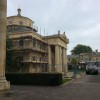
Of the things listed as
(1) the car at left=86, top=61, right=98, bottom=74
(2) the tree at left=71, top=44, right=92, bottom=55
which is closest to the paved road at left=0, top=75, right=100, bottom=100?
(1) the car at left=86, top=61, right=98, bottom=74

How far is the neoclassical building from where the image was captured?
52.7 meters

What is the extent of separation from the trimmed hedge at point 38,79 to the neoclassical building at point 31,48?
2290cm

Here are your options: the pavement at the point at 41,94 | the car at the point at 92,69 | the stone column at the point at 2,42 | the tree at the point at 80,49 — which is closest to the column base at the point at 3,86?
the stone column at the point at 2,42

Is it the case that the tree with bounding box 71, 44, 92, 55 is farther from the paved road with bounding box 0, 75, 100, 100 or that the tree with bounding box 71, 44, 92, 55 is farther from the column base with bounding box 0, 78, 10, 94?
the column base with bounding box 0, 78, 10, 94

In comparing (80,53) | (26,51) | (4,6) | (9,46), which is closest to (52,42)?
(26,51)

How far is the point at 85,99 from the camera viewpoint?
15.0m

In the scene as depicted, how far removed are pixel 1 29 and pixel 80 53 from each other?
119081 mm

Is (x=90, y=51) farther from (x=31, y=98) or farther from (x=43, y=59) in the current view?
(x=31, y=98)

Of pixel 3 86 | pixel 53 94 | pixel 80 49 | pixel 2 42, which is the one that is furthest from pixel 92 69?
pixel 80 49

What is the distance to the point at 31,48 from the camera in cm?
→ 5178

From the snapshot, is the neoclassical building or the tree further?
the tree

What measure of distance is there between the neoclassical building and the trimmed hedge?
22897mm

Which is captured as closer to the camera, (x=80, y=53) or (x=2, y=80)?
(x=2, y=80)

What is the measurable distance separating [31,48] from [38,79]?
1033 inches
